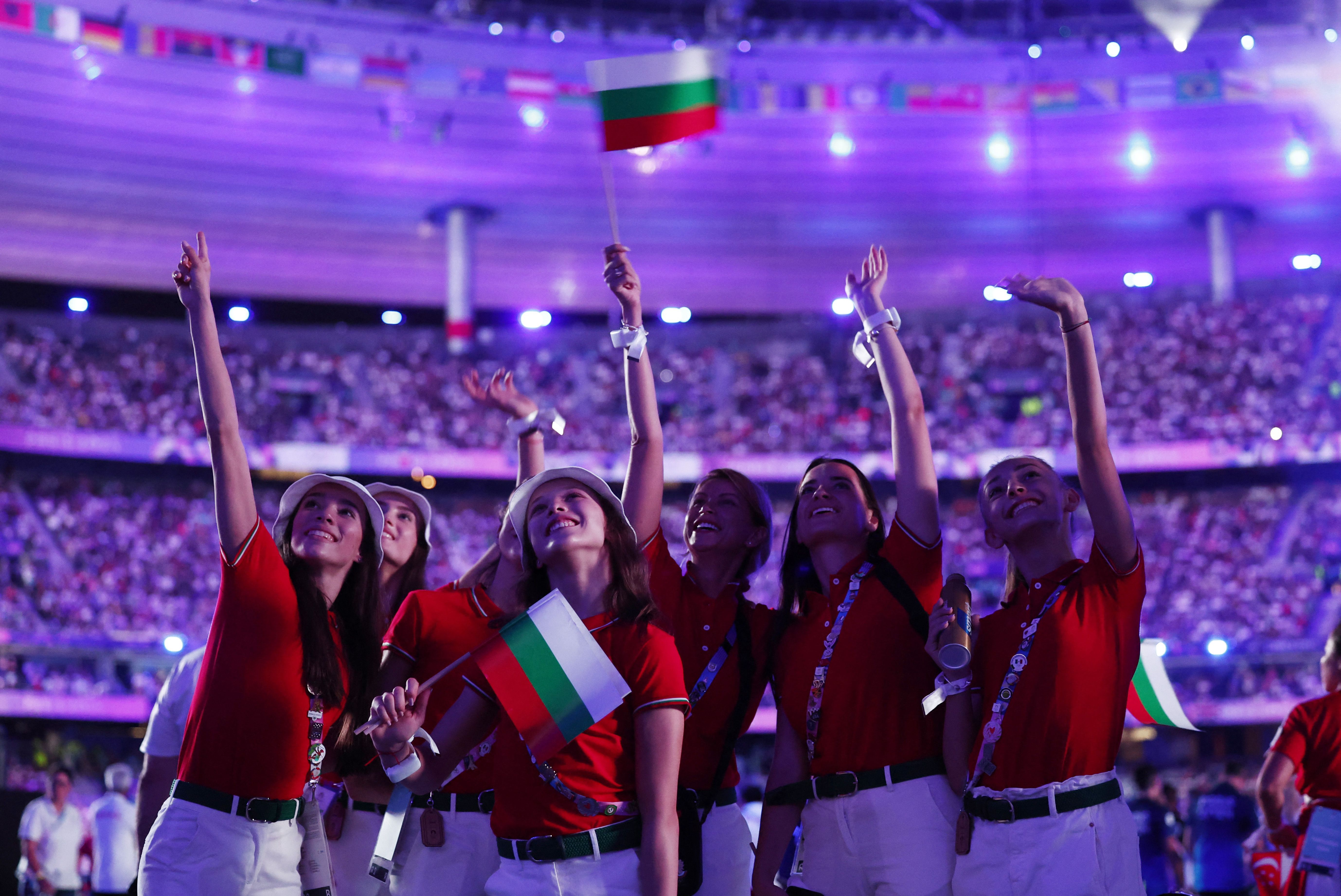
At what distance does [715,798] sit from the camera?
11.6 ft

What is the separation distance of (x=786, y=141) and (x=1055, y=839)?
2176 cm

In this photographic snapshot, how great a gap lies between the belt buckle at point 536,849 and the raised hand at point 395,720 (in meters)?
0.33

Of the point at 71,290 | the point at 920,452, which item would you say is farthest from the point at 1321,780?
the point at 71,290

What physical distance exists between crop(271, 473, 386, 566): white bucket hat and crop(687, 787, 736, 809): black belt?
1128mm

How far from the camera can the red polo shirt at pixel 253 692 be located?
3189mm

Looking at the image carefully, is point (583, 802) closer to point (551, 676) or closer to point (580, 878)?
point (580, 878)

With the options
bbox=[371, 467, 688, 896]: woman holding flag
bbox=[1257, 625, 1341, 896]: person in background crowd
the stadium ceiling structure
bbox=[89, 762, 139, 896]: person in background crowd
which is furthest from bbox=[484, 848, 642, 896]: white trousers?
the stadium ceiling structure

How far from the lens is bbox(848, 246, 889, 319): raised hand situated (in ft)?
12.8

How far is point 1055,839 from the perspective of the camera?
296 centimetres

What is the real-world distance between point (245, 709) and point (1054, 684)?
6.62 ft

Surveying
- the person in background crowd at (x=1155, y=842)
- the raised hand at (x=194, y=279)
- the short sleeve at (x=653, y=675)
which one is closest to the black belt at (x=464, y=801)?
the short sleeve at (x=653, y=675)

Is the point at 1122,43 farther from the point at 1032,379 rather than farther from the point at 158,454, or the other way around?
the point at 158,454

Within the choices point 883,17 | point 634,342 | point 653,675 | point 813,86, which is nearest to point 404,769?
point 653,675

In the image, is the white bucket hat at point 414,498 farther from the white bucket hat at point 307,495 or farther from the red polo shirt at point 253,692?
the red polo shirt at point 253,692
